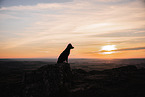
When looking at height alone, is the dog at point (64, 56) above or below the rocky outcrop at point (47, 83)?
above

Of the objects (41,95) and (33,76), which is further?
(33,76)

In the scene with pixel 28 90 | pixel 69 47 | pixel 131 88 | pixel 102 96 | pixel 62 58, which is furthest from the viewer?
pixel 69 47

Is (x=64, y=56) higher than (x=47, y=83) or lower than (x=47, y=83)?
higher

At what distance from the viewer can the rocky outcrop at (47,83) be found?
1080cm

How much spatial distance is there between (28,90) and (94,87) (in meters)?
6.03

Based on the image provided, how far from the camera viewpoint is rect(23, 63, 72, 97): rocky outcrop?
10797 mm

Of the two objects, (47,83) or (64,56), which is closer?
(47,83)

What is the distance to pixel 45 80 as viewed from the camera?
11328mm

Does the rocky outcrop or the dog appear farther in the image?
the dog

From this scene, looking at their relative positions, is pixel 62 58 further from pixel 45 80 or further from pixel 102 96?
pixel 102 96

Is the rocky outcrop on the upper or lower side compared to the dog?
lower

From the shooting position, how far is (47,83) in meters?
11.1

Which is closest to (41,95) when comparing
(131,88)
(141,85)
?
(131,88)

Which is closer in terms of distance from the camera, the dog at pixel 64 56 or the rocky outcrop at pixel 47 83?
the rocky outcrop at pixel 47 83
